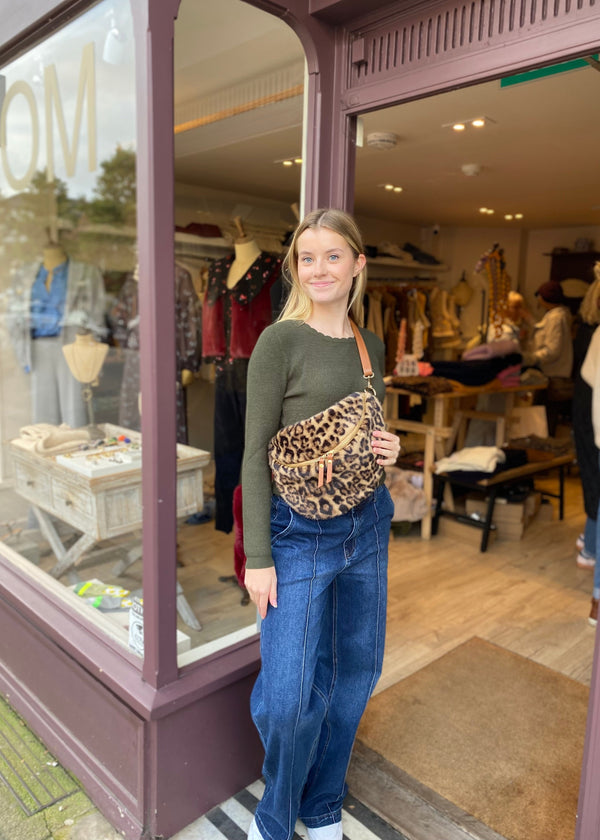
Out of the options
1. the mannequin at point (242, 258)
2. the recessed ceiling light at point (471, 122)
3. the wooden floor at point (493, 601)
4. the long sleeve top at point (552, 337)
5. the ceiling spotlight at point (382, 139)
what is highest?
the recessed ceiling light at point (471, 122)

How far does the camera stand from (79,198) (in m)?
3.73

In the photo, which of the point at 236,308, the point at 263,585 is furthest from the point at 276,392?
the point at 236,308

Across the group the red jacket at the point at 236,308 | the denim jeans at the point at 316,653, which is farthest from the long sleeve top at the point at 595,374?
the denim jeans at the point at 316,653

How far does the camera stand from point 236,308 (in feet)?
8.39

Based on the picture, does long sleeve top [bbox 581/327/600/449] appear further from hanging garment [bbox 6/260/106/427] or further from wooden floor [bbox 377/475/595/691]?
hanging garment [bbox 6/260/106/427]

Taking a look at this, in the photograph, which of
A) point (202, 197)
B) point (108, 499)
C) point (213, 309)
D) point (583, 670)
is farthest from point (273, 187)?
point (583, 670)

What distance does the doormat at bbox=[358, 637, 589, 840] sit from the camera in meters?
1.92

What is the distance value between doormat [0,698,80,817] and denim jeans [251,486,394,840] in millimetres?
725

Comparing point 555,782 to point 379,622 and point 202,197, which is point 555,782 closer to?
point 379,622

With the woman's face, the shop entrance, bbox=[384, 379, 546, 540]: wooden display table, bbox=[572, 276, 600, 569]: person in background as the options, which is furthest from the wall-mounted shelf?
the woman's face

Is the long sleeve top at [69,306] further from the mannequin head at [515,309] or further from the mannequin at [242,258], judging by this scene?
the mannequin head at [515,309]

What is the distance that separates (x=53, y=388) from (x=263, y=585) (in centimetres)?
235

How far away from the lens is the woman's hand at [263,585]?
1450 millimetres

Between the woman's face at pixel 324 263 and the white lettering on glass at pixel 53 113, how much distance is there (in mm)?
1230
